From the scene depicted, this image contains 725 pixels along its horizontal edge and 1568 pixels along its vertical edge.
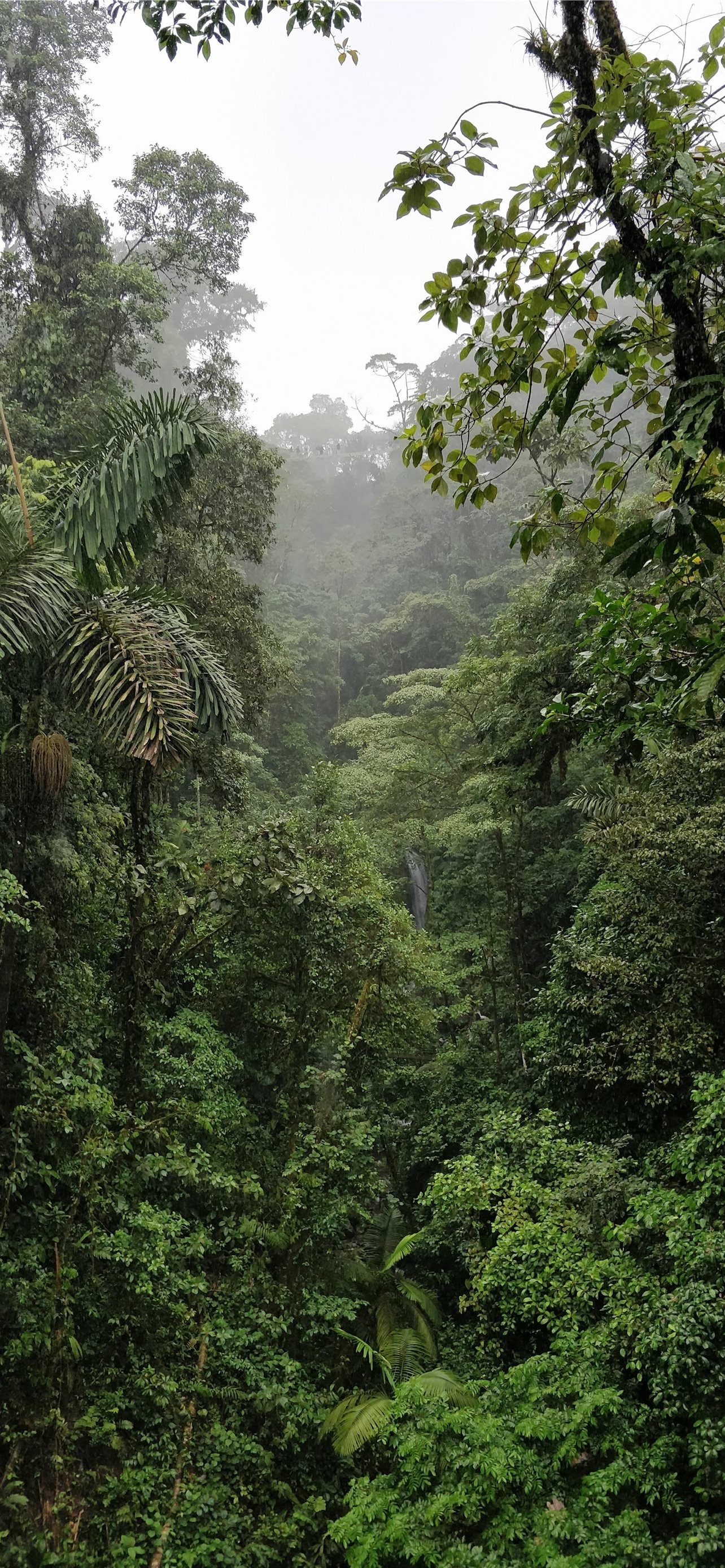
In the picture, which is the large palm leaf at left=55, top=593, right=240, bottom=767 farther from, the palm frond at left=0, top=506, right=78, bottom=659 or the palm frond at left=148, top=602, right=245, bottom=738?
the palm frond at left=0, top=506, right=78, bottom=659

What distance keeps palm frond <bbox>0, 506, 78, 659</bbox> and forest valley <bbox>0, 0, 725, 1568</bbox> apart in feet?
0.11

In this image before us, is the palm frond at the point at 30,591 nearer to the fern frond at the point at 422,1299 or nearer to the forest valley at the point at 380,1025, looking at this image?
the forest valley at the point at 380,1025

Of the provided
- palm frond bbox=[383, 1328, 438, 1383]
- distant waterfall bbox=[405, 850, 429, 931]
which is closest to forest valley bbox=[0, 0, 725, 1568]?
palm frond bbox=[383, 1328, 438, 1383]

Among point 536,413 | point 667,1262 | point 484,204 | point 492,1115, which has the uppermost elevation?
point 484,204

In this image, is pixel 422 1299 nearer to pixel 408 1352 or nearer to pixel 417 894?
pixel 408 1352

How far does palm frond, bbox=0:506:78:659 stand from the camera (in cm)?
447

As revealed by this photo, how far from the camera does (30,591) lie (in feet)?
15.1

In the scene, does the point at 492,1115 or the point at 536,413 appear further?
the point at 492,1115

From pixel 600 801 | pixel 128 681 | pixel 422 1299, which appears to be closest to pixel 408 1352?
pixel 422 1299

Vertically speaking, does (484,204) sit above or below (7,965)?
above

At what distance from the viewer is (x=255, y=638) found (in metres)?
10.8

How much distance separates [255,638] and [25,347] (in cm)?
439

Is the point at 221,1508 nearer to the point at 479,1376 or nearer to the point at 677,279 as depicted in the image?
the point at 479,1376

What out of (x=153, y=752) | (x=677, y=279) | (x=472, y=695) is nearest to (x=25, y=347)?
(x=472, y=695)
